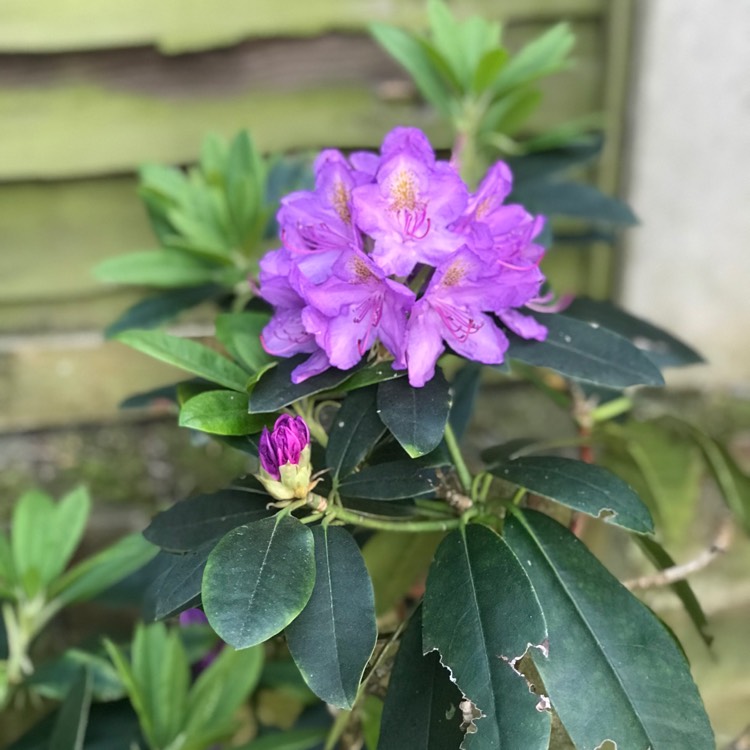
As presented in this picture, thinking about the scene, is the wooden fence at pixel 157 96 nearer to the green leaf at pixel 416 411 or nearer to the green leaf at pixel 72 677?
the green leaf at pixel 72 677

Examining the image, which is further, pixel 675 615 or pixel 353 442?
pixel 675 615

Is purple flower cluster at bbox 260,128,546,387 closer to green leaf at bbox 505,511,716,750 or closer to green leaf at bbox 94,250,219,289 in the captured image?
green leaf at bbox 505,511,716,750

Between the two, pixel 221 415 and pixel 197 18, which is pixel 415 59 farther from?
pixel 221 415

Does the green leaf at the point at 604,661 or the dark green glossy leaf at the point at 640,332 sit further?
the dark green glossy leaf at the point at 640,332

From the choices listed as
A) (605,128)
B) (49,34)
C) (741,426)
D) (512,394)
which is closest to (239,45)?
(49,34)

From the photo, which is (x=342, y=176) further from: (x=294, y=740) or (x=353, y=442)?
(x=294, y=740)

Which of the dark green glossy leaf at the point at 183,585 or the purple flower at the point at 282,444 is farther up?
the purple flower at the point at 282,444

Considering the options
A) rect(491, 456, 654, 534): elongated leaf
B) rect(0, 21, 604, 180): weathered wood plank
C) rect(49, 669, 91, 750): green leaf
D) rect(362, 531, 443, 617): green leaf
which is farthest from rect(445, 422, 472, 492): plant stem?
rect(0, 21, 604, 180): weathered wood plank

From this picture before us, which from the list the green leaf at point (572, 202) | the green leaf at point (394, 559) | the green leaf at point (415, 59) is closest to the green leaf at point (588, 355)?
the green leaf at point (394, 559)
